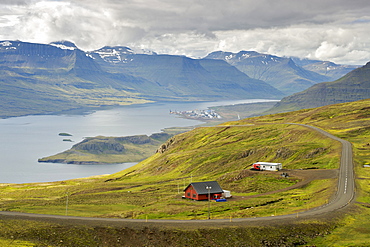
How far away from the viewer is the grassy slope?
75.9 m

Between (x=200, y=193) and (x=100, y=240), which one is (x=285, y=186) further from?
(x=100, y=240)

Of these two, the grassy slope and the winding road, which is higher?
the grassy slope

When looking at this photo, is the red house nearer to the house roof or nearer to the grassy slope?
the house roof

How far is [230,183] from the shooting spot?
107938 millimetres

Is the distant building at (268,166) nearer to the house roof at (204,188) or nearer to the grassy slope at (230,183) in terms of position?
the grassy slope at (230,183)

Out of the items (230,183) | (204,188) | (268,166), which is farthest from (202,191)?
(268,166)

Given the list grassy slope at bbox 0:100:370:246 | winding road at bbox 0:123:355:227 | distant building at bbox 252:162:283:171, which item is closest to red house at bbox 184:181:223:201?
grassy slope at bbox 0:100:370:246

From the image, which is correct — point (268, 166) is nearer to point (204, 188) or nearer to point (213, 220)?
point (204, 188)

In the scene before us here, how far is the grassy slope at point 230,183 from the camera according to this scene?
7588 centimetres

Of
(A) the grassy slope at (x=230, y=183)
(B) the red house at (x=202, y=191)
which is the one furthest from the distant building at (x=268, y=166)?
(B) the red house at (x=202, y=191)

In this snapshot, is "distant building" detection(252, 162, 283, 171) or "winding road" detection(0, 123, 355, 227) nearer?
"winding road" detection(0, 123, 355, 227)

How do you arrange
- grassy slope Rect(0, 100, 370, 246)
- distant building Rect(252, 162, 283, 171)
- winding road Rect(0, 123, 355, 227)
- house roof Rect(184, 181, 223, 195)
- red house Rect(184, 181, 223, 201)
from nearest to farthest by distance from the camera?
winding road Rect(0, 123, 355, 227), grassy slope Rect(0, 100, 370, 246), red house Rect(184, 181, 223, 201), house roof Rect(184, 181, 223, 195), distant building Rect(252, 162, 283, 171)

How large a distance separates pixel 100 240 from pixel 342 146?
298 ft

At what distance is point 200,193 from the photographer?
89250 mm
